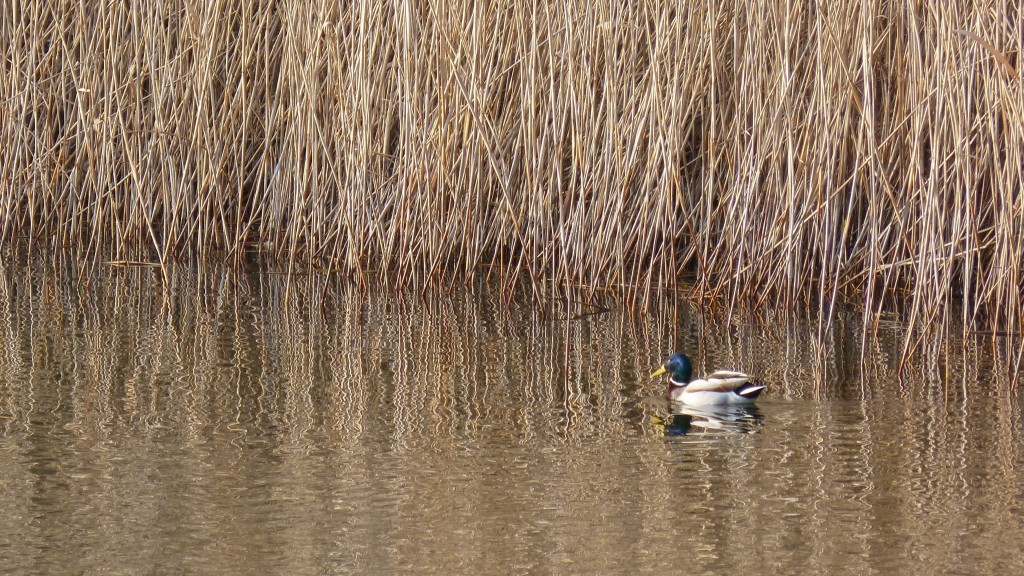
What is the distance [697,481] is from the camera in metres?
4.33

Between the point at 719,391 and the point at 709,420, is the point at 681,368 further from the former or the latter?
the point at 709,420

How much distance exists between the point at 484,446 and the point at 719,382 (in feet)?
3.55

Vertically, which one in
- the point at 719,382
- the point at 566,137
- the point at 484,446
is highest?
the point at 566,137

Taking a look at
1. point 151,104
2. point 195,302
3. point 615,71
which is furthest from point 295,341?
point 151,104

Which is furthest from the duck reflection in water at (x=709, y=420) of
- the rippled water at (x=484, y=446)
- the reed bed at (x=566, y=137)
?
the reed bed at (x=566, y=137)

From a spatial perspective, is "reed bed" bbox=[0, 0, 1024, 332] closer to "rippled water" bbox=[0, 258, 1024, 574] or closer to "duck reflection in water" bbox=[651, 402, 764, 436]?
"rippled water" bbox=[0, 258, 1024, 574]

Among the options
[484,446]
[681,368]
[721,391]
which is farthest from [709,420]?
[484,446]

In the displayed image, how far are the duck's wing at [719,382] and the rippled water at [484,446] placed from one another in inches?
5.6

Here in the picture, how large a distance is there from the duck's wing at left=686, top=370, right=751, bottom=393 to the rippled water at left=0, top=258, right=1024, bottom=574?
5.6 inches

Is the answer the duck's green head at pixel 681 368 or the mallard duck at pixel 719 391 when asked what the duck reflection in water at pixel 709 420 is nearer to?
the mallard duck at pixel 719 391

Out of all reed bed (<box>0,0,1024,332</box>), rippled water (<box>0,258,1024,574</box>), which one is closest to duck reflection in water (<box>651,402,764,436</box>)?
rippled water (<box>0,258,1024,574</box>)

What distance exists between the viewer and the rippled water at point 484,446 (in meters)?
3.73

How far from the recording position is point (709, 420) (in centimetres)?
513

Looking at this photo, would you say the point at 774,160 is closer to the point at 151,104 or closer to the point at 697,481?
the point at 697,481
